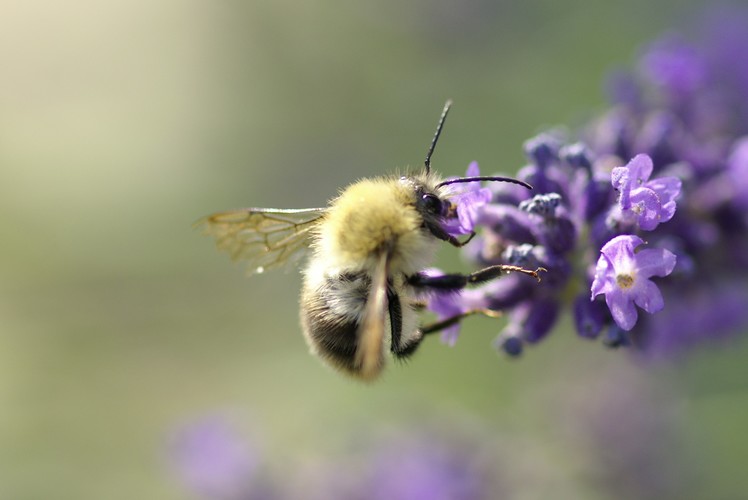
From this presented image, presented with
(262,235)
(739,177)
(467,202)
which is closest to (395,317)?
(467,202)

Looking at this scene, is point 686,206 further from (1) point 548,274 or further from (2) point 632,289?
(2) point 632,289

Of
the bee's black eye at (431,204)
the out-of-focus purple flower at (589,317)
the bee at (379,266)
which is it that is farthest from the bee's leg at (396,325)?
the out-of-focus purple flower at (589,317)

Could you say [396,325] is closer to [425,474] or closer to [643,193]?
[643,193]

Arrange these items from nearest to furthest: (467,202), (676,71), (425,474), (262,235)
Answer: (467,202)
(262,235)
(676,71)
(425,474)

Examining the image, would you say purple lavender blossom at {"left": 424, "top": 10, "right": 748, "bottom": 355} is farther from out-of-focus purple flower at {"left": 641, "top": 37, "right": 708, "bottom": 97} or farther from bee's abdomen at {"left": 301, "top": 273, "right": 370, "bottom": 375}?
bee's abdomen at {"left": 301, "top": 273, "right": 370, "bottom": 375}

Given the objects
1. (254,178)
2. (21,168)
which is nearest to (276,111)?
(254,178)

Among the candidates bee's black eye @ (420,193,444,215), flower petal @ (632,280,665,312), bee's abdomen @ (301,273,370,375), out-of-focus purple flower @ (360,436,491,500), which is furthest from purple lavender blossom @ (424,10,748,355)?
out-of-focus purple flower @ (360,436,491,500)

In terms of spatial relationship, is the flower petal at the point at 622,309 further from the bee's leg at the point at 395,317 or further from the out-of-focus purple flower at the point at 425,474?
the out-of-focus purple flower at the point at 425,474
